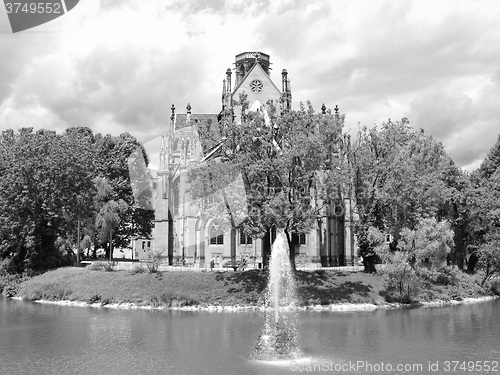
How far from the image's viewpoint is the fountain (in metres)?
24.4

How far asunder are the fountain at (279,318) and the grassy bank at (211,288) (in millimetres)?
948

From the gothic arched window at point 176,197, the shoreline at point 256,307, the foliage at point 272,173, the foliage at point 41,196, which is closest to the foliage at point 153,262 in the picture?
the shoreline at point 256,307

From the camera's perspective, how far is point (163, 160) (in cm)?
6275

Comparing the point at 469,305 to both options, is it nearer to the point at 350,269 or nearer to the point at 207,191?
the point at 350,269

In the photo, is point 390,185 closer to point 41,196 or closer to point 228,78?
point 41,196

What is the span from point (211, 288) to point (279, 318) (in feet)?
31.1

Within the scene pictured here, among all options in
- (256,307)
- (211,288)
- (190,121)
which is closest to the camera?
(256,307)

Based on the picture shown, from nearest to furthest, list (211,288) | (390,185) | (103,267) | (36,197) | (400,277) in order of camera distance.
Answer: (400,277) → (211,288) → (390,185) → (103,267) → (36,197)

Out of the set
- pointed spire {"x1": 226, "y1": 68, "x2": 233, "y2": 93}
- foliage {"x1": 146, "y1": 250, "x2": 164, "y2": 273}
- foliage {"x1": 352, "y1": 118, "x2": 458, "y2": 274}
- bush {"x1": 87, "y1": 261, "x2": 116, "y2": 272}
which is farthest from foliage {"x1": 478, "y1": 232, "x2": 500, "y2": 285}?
pointed spire {"x1": 226, "y1": 68, "x2": 233, "y2": 93}

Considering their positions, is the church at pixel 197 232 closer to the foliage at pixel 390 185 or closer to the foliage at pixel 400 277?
the foliage at pixel 390 185

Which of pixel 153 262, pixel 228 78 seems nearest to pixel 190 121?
pixel 228 78

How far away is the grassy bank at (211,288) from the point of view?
4178 centimetres

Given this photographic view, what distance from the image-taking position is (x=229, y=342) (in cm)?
2794

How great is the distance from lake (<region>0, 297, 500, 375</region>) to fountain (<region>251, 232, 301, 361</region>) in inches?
30.7
